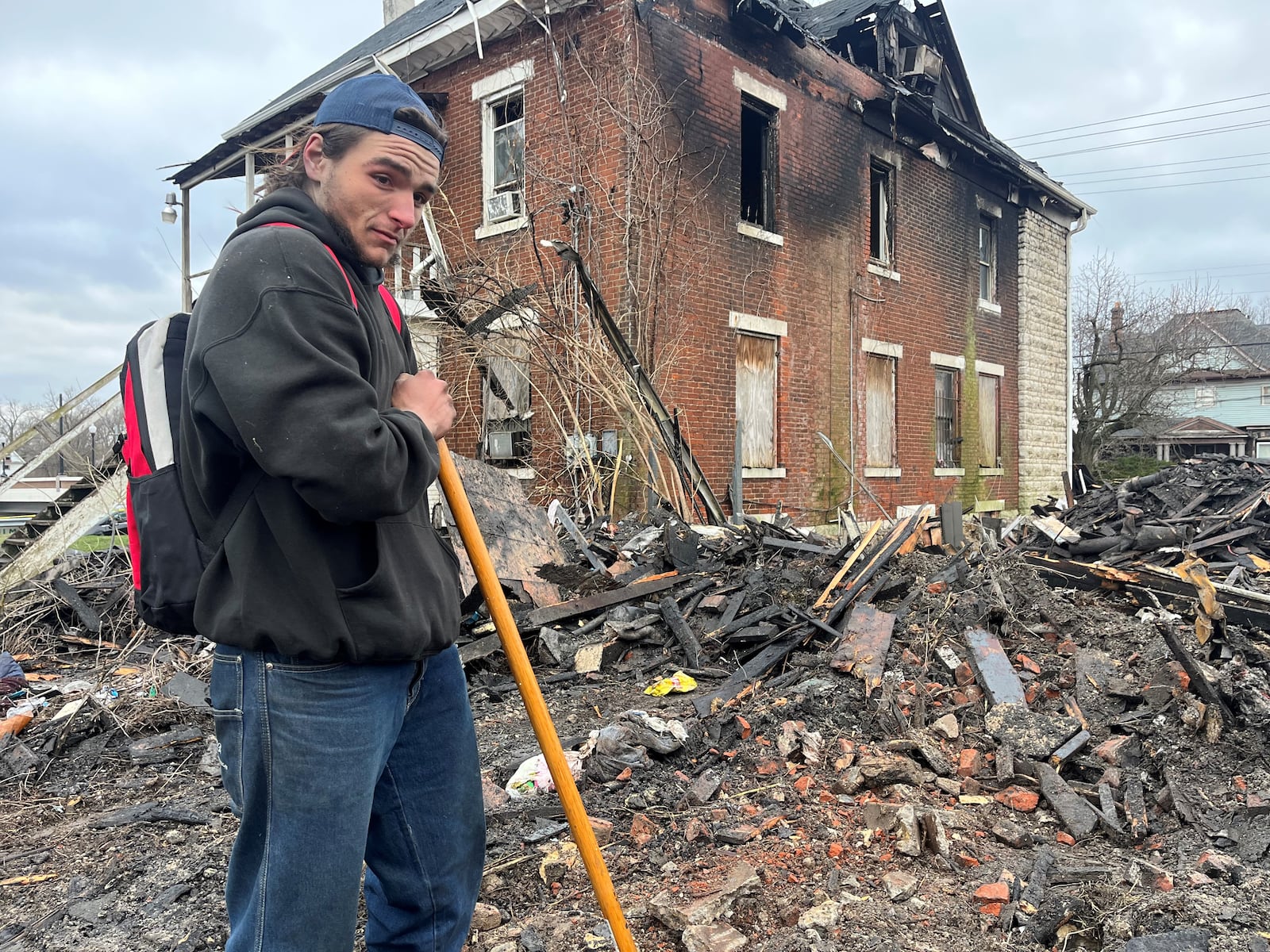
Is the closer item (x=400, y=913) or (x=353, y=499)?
(x=353, y=499)

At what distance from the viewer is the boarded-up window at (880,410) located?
1413cm

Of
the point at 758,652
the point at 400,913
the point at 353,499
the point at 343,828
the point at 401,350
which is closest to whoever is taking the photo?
the point at 353,499

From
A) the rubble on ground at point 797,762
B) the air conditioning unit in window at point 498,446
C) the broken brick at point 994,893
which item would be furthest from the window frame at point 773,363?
the broken brick at point 994,893

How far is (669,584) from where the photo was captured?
22.3ft

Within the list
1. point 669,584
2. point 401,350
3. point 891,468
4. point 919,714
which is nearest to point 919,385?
point 891,468

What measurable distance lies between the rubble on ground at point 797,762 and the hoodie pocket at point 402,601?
1559 mm

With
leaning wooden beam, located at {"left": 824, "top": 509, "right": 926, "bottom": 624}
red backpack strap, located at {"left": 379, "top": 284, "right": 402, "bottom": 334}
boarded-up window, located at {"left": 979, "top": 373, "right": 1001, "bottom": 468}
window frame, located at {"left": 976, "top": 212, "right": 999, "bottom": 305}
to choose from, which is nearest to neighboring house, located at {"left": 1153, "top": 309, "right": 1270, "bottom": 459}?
boarded-up window, located at {"left": 979, "top": 373, "right": 1001, "bottom": 468}

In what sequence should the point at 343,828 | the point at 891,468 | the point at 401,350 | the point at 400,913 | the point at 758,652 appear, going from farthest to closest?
the point at 891,468 < the point at 758,652 < the point at 401,350 < the point at 400,913 < the point at 343,828

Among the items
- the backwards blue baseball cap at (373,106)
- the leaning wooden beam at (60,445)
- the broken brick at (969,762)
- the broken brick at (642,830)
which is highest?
the backwards blue baseball cap at (373,106)

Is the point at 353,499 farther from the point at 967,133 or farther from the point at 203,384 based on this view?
the point at 967,133

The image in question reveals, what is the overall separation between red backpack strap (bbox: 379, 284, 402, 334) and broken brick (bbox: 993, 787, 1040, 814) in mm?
3454

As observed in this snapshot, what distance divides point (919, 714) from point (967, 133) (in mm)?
14162

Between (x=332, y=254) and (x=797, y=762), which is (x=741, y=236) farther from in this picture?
(x=332, y=254)

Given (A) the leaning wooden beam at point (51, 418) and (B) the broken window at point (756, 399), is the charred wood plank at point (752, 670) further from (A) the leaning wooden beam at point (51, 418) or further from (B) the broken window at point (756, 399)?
(A) the leaning wooden beam at point (51, 418)
